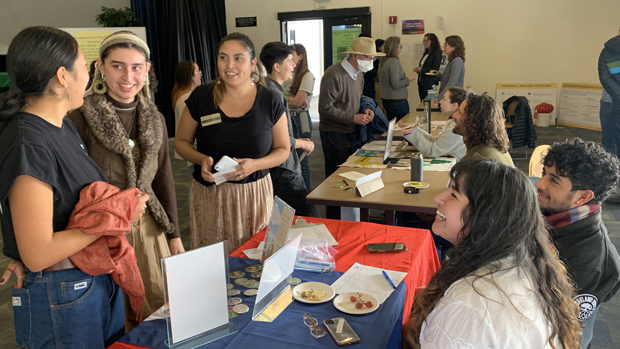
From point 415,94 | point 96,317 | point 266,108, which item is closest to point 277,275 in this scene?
point 96,317

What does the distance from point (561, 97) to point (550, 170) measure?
7.30m

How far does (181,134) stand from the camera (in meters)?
2.31

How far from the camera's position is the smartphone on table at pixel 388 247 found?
1866 mm

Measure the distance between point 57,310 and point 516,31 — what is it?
848 cm

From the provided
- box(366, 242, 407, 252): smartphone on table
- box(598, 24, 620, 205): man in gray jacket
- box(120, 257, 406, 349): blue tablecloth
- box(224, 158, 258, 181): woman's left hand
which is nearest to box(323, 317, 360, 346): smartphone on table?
box(120, 257, 406, 349): blue tablecloth

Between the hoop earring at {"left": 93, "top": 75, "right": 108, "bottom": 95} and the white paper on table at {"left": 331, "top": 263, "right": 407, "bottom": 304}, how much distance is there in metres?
1.06

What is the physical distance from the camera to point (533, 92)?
8.20m

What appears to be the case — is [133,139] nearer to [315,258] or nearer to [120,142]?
[120,142]

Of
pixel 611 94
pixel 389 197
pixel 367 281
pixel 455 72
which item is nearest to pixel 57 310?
pixel 367 281

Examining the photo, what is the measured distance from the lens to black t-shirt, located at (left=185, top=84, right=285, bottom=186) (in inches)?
85.7

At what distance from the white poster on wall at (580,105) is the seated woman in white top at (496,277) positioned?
7.68 metres

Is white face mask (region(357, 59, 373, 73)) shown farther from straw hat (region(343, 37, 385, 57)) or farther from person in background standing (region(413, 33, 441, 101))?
person in background standing (region(413, 33, 441, 101))

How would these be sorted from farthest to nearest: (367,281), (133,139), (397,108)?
(397,108), (133,139), (367,281)

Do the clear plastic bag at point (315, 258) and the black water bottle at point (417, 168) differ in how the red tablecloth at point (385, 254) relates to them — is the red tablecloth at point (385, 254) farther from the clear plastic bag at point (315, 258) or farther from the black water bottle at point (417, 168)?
the black water bottle at point (417, 168)
